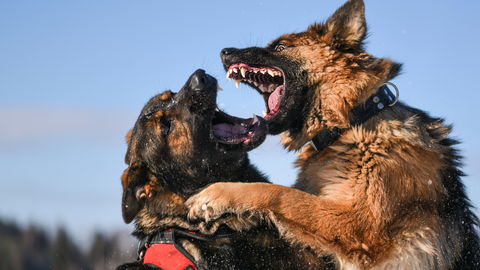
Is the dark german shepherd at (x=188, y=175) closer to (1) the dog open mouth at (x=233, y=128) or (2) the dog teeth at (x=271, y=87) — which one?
(1) the dog open mouth at (x=233, y=128)

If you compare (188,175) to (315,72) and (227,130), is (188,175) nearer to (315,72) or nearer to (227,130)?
(227,130)

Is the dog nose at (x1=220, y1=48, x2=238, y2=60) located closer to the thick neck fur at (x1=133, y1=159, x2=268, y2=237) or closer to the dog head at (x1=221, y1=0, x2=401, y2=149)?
the dog head at (x1=221, y1=0, x2=401, y2=149)

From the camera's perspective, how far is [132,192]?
12.8ft

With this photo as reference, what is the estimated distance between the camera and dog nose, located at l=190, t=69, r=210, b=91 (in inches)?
165

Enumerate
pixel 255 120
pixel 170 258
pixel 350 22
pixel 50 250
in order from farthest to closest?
pixel 50 250 < pixel 350 22 < pixel 255 120 < pixel 170 258

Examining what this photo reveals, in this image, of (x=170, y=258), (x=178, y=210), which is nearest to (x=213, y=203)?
(x=178, y=210)

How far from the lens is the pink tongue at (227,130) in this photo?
14.4 feet

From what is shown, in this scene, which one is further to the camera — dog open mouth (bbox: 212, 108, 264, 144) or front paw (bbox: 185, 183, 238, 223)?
dog open mouth (bbox: 212, 108, 264, 144)

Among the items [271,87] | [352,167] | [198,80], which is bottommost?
[352,167]

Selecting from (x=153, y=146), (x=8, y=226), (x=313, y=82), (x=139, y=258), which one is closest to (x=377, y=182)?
(x=313, y=82)

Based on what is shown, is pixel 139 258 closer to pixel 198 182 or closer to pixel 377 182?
pixel 198 182

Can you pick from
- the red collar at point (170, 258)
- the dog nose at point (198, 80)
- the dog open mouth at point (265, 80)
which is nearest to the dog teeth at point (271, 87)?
the dog open mouth at point (265, 80)

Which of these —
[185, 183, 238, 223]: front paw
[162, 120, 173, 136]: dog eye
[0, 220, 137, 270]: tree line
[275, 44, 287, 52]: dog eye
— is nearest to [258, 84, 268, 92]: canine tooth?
[275, 44, 287, 52]: dog eye

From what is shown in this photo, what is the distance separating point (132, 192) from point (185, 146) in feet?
2.34
